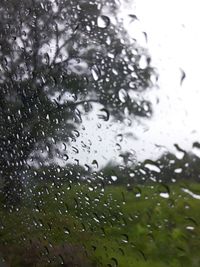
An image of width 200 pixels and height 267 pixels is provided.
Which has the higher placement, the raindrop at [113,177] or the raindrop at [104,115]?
A: the raindrop at [104,115]

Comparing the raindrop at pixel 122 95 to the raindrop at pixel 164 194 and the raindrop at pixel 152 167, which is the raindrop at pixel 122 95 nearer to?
the raindrop at pixel 152 167

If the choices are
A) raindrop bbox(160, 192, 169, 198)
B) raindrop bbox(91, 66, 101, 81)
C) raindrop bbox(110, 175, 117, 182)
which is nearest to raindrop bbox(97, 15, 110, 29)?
raindrop bbox(91, 66, 101, 81)

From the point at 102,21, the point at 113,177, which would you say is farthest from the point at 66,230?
the point at 102,21

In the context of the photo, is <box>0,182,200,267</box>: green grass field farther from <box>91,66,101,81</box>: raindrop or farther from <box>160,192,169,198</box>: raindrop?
<box>91,66,101,81</box>: raindrop

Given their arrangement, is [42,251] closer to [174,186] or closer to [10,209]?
[10,209]

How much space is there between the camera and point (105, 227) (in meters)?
3.09

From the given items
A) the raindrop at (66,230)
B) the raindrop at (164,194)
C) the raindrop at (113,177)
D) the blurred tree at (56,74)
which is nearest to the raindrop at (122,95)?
the blurred tree at (56,74)

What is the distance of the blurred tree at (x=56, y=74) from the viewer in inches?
124

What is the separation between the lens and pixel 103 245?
306 centimetres

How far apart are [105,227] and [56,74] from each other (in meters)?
1.12

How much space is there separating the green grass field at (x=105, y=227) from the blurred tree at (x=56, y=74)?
320 mm

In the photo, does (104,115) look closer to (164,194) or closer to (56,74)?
(56,74)

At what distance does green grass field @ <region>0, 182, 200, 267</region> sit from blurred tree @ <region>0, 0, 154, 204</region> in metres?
0.32

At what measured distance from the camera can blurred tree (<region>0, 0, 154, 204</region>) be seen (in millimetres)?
3160
